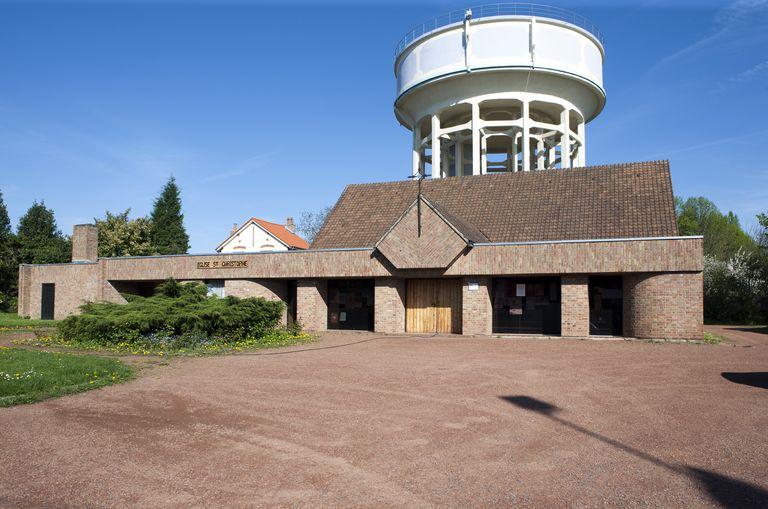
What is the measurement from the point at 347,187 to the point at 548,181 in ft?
34.1

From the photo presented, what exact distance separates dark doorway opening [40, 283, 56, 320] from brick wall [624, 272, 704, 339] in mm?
29429

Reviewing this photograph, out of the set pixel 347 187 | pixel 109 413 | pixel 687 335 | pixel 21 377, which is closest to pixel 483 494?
pixel 109 413

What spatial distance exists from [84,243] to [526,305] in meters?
24.8

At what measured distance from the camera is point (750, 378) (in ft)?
37.5

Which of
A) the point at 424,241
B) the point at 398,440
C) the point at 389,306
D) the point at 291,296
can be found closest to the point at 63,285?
the point at 291,296

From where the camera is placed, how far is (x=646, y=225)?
901 inches

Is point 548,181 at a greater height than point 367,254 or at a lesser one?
greater

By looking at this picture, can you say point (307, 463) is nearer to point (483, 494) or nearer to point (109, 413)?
point (483, 494)

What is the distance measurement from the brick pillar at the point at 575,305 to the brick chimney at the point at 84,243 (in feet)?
84.1

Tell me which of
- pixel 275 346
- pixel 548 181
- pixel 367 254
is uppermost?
pixel 548 181

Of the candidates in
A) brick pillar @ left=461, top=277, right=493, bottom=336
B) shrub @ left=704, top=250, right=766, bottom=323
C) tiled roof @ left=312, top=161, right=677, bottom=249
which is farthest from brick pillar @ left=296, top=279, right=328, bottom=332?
shrub @ left=704, top=250, right=766, bottom=323

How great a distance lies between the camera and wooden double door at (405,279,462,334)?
23672mm

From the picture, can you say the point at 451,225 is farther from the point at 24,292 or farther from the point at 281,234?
the point at 281,234

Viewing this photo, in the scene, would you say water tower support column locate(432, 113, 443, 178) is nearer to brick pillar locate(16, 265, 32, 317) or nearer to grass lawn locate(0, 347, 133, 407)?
grass lawn locate(0, 347, 133, 407)
